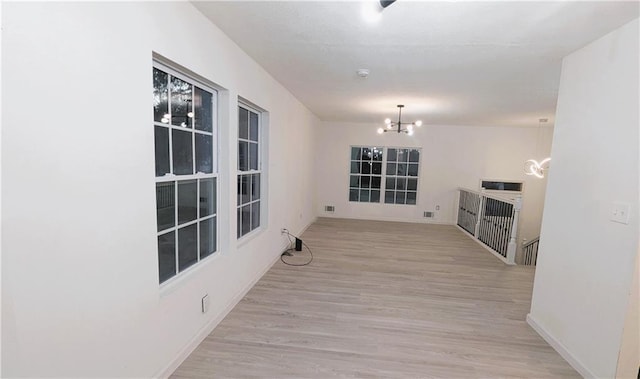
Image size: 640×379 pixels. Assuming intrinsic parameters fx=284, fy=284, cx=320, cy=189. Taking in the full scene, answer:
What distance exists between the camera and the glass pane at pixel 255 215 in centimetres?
345

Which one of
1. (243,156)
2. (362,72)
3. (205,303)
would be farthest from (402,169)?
(205,303)

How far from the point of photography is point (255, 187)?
3518 mm

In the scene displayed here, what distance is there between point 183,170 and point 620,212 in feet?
9.68

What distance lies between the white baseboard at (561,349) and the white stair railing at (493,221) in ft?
6.47

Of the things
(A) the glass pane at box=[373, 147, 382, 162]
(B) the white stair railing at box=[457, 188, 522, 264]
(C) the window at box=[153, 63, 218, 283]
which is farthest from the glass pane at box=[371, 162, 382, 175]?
(C) the window at box=[153, 63, 218, 283]

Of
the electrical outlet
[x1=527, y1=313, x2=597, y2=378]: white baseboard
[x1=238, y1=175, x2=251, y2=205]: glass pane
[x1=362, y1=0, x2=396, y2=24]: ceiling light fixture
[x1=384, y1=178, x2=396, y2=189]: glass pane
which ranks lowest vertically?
[x1=527, y1=313, x2=597, y2=378]: white baseboard

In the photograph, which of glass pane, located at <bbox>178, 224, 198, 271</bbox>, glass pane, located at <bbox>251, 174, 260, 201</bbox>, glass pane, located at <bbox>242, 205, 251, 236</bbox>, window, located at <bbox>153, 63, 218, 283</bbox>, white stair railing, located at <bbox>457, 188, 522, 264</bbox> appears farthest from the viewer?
white stair railing, located at <bbox>457, 188, 522, 264</bbox>

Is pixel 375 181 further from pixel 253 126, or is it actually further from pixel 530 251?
pixel 253 126

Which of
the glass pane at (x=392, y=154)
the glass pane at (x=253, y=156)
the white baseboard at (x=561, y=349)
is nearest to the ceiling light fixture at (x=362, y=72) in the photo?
the glass pane at (x=253, y=156)

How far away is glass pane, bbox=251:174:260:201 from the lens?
3.45 m

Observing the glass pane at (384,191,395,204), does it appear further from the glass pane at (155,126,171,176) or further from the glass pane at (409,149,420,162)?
the glass pane at (155,126,171,176)

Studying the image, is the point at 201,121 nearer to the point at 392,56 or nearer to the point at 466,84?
the point at 392,56

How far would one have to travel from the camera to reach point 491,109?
15.9 feet

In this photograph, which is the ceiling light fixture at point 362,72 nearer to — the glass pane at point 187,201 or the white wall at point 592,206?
the white wall at point 592,206
